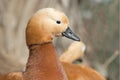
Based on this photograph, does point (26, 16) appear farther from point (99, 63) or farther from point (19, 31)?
point (99, 63)

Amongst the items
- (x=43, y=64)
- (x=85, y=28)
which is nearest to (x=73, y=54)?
(x=43, y=64)

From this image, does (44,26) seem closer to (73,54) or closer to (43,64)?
(43,64)

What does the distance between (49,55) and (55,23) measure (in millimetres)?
120

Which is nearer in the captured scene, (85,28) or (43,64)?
(43,64)

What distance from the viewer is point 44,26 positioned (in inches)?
67.4

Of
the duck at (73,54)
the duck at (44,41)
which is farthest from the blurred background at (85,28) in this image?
the duck at (44,41)

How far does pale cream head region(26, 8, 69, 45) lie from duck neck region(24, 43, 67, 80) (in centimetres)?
3

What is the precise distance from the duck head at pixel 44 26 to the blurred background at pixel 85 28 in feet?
4.84

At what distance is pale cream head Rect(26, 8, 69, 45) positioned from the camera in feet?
5.62

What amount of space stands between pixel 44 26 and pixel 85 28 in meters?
2.42

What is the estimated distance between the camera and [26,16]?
3291 mm

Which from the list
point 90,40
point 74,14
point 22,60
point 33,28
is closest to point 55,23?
point 33,28

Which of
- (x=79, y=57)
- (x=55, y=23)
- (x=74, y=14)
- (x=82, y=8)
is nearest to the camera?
(x=55, y=23)

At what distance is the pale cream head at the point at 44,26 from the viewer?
1.71 metres
